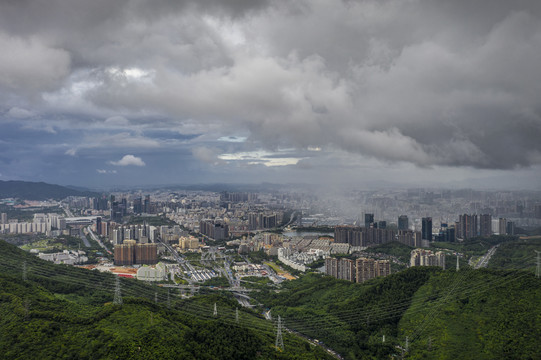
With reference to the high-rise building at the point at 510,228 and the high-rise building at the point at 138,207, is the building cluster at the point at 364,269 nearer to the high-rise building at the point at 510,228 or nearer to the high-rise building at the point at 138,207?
the high-rise building at the point at 510,228

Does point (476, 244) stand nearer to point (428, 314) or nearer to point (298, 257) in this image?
point (298, 257)

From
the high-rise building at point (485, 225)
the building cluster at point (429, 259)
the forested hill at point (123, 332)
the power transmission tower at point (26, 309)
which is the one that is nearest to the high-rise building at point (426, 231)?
the high-rise building at point (485, 225)

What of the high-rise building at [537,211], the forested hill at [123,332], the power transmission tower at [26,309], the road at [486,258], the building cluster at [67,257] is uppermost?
→ the high-rise building at [537,211]

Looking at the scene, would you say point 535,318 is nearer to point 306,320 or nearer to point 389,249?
point 306,320

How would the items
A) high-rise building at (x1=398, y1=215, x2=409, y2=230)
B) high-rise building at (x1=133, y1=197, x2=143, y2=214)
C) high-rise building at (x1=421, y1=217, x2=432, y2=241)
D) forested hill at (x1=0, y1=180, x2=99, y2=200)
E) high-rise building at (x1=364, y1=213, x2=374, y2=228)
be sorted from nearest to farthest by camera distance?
1. high-rise building at (x1=421, y1=217, x2=432, y2=241)
2. high-rise building at (x1=398, y1=215, x2=409, y2=230)
3. high-rise building at (x1=364, y1=213, x2=374, y2=228)
4. high-rise building at (x1=133, y1=197, x2=143, y2=214)
5. forested hill at (x1=0, y1=180, x2=99, y2=200)

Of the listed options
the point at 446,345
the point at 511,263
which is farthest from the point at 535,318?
the point at 511,263

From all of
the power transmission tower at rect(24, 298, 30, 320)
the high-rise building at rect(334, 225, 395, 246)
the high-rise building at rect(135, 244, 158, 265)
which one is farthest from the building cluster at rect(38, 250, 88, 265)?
the high-rise building at rect(334, 225, 395, 246)

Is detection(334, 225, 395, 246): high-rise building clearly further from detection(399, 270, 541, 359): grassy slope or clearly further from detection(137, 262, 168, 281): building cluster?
detection(399, 270, 541, 359): grassy slope
